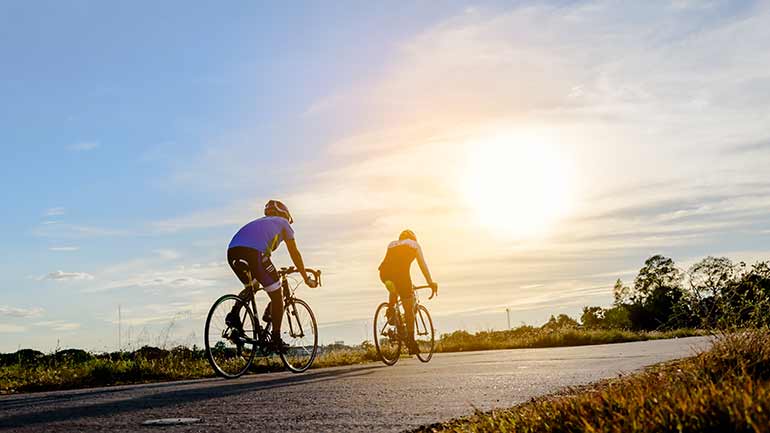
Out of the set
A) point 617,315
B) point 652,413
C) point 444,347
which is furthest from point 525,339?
point 617,315

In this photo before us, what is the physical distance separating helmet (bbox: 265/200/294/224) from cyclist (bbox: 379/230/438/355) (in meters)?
3.21

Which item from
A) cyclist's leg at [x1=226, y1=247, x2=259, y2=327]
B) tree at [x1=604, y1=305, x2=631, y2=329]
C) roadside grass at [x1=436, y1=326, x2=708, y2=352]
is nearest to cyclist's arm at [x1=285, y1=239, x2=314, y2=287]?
cyclist's leg at [x1=226, y1=247, x2=259, y2=327]

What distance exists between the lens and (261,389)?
28.9ft

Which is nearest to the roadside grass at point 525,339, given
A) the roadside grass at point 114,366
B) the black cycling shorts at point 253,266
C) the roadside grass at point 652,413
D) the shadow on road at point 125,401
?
the roadside grass at point 114,366

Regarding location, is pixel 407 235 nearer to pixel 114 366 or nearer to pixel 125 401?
pixel 114 366

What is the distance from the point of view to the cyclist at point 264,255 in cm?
1114

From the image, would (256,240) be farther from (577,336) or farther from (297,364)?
(577,336)

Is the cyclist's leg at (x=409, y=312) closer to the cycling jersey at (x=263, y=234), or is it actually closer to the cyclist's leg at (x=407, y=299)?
the cyclist's leg at (x=407, y=299)

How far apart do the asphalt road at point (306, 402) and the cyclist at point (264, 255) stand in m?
0.98

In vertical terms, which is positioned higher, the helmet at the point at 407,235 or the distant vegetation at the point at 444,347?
the helmet at the point at 407,235

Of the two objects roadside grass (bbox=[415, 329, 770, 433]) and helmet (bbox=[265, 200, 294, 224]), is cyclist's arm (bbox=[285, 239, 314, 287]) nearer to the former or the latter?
helmet (bbox=[265, 200, 294, 224])

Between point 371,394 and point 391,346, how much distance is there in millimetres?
6786

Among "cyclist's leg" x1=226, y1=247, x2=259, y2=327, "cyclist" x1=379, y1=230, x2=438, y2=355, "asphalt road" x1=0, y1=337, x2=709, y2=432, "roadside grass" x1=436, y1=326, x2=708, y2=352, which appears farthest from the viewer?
"roadside grass" x1=436, y1=326, x2=708, y2=352

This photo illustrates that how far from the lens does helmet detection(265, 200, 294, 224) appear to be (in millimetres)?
11703
